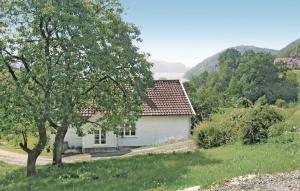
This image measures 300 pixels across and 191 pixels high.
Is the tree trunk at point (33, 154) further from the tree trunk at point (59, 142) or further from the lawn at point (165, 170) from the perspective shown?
the tree trunk at point (59, 142)

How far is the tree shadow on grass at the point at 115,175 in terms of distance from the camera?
21.0 meters

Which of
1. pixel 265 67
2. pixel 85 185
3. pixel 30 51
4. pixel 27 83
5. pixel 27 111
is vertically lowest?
pixel 85 185

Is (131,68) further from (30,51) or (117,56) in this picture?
(30,51)

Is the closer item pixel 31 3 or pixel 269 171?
pixel 269 171

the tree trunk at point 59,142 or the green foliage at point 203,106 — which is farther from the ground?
the green foliage at point 203,106

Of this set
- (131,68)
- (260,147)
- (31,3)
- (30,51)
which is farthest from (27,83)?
(260,147)

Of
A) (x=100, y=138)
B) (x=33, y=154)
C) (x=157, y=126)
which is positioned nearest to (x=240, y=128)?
(x=33, y=154)

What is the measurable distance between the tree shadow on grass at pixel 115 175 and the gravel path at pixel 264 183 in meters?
3.16

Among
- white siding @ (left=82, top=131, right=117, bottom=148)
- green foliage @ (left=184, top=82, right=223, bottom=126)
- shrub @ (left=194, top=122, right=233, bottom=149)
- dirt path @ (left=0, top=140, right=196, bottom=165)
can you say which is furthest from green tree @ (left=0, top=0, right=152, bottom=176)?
green foliage @ (left=184, top=82, right=223, bottom=126)

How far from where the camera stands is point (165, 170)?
23438 mm

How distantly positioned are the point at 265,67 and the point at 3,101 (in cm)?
10050

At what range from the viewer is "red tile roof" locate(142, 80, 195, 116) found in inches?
2035

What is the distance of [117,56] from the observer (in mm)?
27047

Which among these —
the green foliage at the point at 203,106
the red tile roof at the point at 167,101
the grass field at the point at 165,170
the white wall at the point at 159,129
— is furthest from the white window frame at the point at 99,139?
the grass field at the point at 165,170
